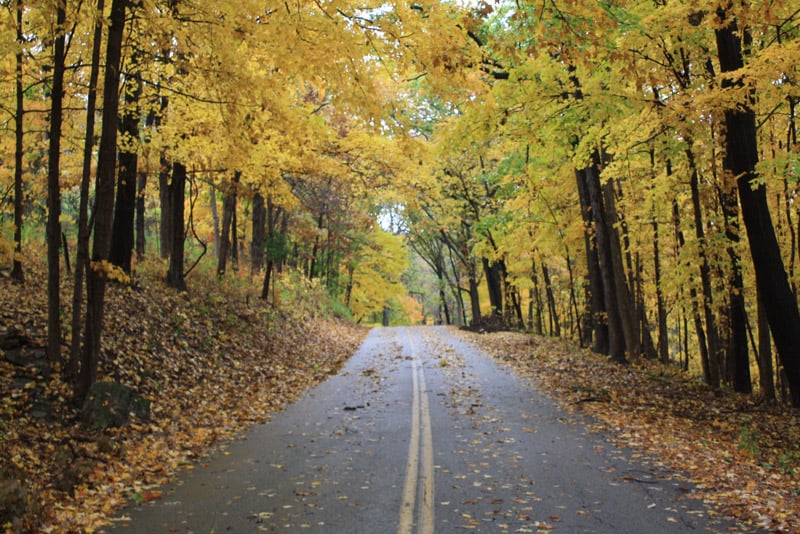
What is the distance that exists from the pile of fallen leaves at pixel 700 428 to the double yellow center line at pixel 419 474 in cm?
278

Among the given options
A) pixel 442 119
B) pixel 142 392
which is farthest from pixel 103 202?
pixel 442 119

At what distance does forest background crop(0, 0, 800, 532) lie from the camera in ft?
27.8

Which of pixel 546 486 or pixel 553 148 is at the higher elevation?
pixel 553 148

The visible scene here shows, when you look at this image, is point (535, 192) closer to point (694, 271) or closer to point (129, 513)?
point (694, 271)

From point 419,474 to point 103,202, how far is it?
583cm

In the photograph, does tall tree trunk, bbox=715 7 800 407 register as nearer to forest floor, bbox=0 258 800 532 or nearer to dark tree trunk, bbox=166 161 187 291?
forest floor, bbox=0 258 800 532

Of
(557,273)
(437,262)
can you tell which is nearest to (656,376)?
(557,273)

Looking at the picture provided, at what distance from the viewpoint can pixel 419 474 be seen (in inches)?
271

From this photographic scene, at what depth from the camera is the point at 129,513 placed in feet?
19.0

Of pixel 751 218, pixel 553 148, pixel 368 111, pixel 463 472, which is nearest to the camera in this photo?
pixel 463 472

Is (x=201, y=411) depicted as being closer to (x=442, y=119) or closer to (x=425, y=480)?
(x=425, y=480)

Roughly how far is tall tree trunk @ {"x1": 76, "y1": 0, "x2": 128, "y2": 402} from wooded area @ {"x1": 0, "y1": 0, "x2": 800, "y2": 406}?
0.10 ft

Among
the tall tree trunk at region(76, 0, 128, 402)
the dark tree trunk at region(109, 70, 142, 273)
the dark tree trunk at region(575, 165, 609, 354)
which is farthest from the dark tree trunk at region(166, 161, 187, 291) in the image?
the dark tree trunk at region(575, 165, 609, 354)

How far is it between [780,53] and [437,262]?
3789cm
